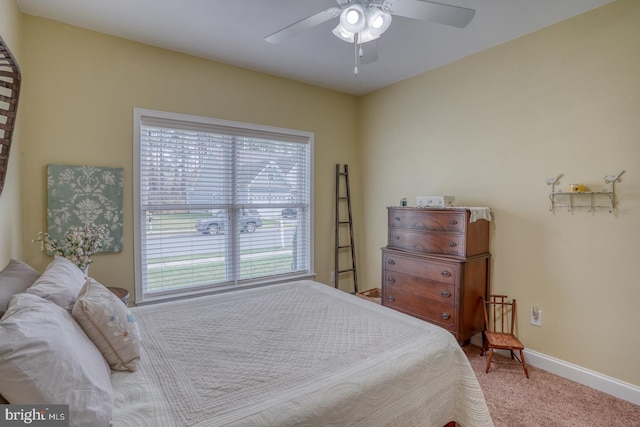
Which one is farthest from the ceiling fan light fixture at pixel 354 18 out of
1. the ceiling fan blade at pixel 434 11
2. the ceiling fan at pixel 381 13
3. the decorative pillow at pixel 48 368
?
the decorative pillow at pixel 48 368

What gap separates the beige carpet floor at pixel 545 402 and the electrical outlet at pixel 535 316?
364mm

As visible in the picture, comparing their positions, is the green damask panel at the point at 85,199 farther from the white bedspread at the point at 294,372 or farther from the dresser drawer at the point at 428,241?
the dresser drawer at the point at 428,241

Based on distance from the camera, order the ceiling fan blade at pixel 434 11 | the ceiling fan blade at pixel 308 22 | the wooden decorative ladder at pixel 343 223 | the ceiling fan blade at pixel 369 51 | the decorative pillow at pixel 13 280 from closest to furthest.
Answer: the decorative pillow at pixel 13 280 → the ceiling fan blade at pixel 434 11 → the ceiling fan blade at pixel 308 22 → the ceiling fan blade at pixel 369 51 → the wooden decorative ladder at pixel 343 223

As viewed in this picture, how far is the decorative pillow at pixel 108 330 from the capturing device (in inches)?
48.2

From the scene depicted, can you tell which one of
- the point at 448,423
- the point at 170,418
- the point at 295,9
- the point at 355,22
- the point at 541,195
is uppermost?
the point at 295,9

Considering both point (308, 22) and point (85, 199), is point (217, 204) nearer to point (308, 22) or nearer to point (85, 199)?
point (85, 199)

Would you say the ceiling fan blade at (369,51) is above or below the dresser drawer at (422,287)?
above

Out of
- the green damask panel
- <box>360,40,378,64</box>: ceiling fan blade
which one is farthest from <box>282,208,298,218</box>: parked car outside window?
<box>360,40,378,64</box>: ceiling fan blade

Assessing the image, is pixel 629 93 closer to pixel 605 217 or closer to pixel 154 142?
pixel 605 217

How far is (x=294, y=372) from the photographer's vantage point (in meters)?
1.26

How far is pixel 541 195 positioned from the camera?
255cm

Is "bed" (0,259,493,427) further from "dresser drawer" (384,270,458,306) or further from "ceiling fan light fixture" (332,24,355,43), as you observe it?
"ceiling fan light fixture" (332,24,355,43)

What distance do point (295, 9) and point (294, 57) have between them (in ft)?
2.56

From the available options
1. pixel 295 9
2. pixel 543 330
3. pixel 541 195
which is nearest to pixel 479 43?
pixel 541 195
